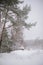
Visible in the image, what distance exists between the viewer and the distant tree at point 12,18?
2238 millimetres

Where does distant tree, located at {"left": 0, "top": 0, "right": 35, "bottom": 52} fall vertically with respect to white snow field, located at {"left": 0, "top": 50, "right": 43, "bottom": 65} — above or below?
above

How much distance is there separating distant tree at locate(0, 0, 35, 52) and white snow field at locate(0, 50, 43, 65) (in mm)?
116

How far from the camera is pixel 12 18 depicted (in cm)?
226

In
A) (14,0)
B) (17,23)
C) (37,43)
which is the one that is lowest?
(37,43)

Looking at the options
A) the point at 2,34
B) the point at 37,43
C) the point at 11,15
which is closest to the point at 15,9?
the point at 11,15

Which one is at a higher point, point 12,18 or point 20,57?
point 12,18

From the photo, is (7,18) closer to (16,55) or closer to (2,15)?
(2,15)

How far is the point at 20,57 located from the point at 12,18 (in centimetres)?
62

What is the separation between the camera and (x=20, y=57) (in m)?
2.23

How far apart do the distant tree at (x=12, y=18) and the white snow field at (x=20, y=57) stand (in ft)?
0.38

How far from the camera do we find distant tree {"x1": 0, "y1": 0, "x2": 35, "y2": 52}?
2238mm

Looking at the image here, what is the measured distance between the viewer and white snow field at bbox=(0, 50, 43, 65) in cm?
222

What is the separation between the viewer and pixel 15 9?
2293mm

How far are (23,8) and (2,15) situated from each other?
35 centimetres
